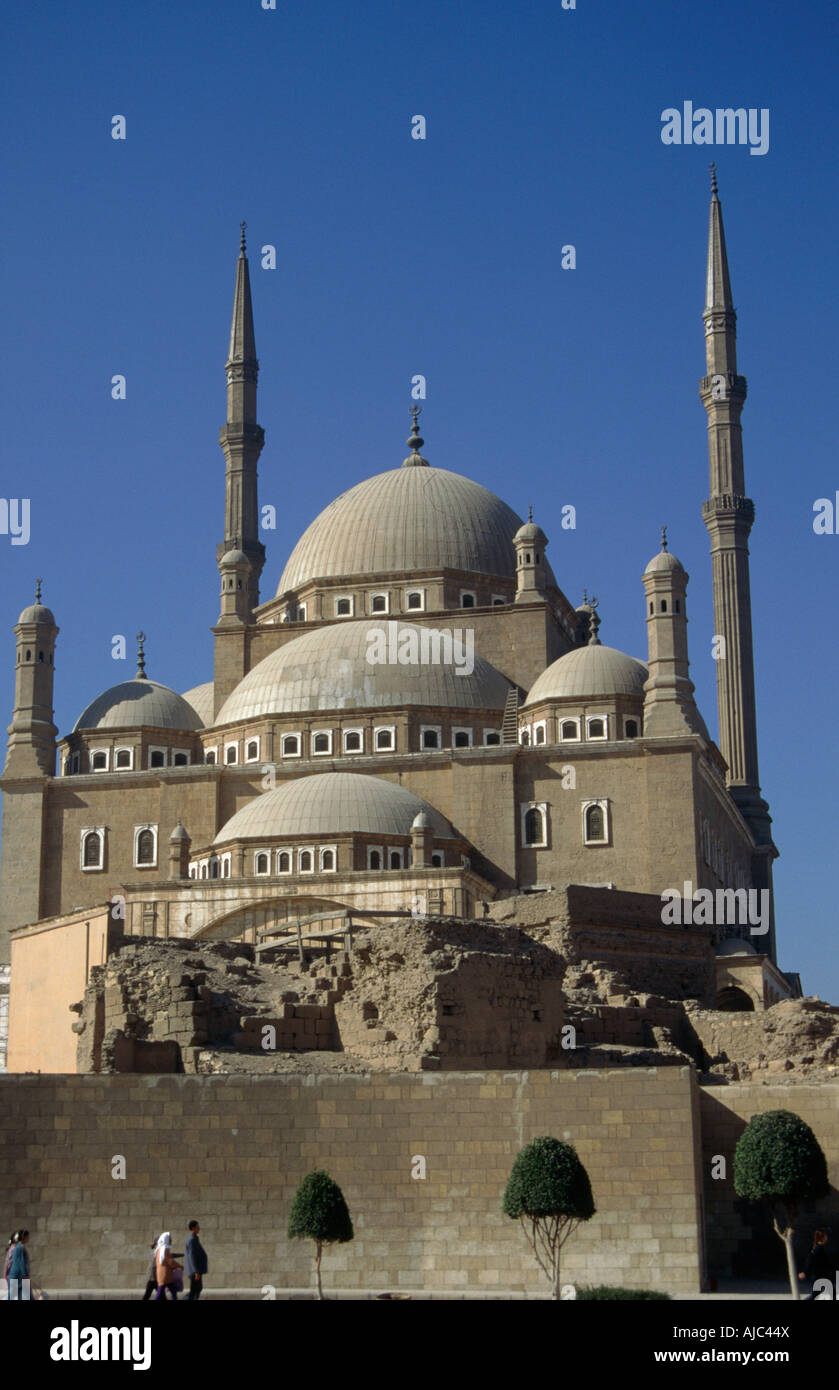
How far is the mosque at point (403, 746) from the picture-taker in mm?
34375

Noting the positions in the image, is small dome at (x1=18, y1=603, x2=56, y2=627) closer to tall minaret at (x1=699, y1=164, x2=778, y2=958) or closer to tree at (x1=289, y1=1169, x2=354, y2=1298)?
tall minaret at (x1=699, y1=164, x2=778, y2=958)

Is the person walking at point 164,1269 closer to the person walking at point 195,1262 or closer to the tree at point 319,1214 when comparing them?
the person walking at point 195,1262

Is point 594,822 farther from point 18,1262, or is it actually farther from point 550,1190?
point 18,1262

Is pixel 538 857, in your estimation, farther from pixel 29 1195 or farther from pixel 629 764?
pixel 29 1195

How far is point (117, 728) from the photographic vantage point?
4100cm

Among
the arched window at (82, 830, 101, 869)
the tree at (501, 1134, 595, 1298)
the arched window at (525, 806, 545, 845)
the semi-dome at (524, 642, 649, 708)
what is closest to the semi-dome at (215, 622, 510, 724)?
the semi-dome at (524, 642, 649, 708)

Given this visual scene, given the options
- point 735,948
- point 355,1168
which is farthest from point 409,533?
point 355,1168

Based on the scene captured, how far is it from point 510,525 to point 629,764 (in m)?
10.8

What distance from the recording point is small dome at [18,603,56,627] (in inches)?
1575

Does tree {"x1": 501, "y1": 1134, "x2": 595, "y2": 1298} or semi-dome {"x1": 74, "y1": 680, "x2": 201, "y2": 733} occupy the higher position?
semi-dome {"x1": 74, "y1": 680, "x2": 201, "y2": 733}

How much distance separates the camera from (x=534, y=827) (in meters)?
37.2

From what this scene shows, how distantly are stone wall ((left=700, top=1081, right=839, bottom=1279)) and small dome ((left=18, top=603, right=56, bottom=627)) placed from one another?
82.8 ft

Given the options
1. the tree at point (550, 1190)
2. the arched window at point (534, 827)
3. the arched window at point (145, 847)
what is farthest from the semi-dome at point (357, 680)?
the tree at point (550, 1190)
